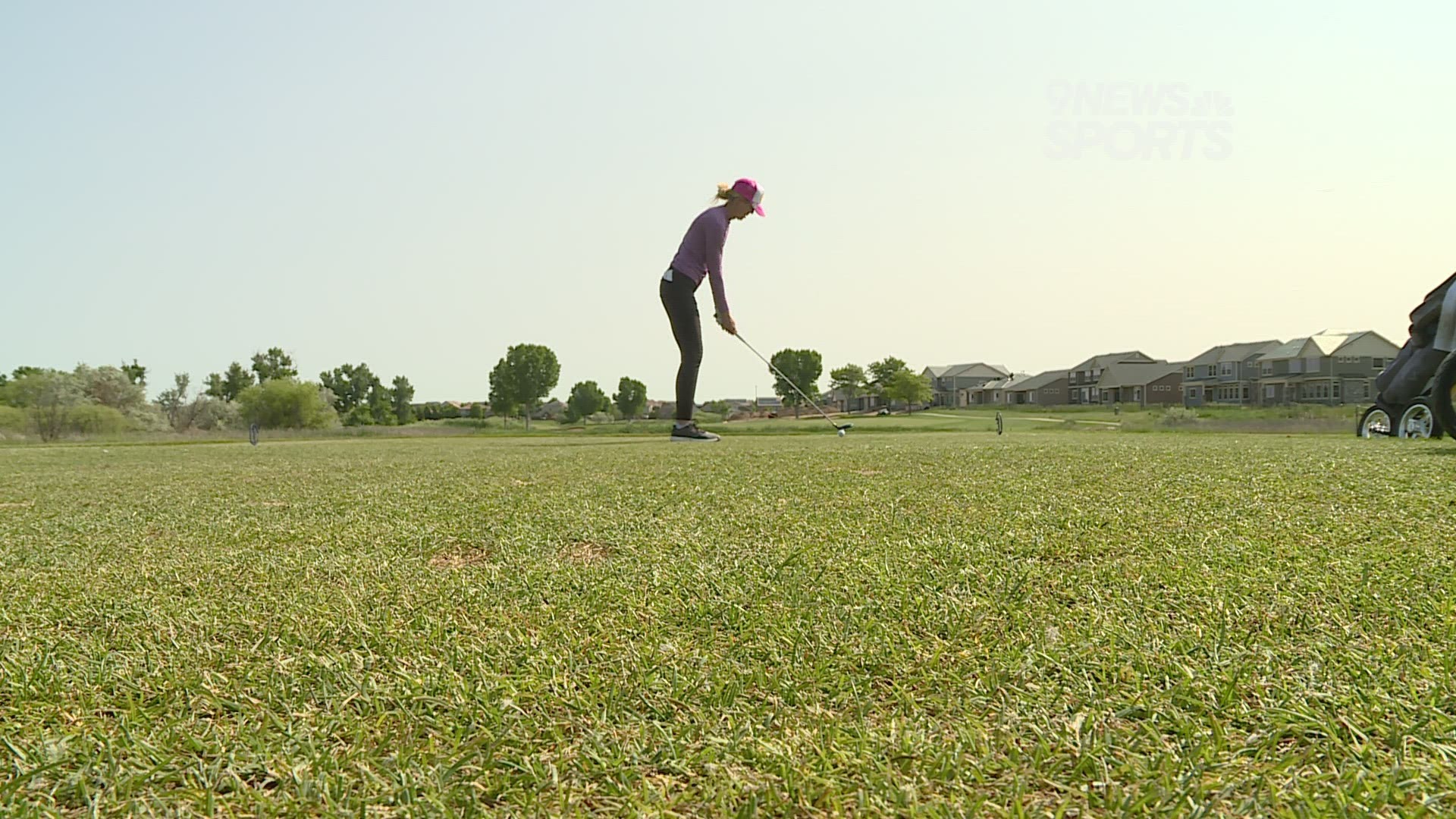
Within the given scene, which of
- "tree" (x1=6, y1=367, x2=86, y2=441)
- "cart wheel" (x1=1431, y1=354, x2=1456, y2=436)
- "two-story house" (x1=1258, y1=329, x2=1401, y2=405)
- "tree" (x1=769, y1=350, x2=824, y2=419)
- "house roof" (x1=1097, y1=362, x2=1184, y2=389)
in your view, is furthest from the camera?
"house roof" (x1=1097, y1=362, x2=1184, y2=389)

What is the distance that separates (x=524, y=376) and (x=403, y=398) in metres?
24.9

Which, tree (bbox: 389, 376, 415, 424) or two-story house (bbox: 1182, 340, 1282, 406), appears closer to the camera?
two-story house (bbox: 1182, 340, 1282, 406)

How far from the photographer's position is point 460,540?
8.85 ft

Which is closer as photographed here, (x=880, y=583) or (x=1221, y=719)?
(x=1221, y=719)

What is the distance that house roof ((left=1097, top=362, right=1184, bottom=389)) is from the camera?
249ft

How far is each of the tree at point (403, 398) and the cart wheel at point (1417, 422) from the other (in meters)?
88.4

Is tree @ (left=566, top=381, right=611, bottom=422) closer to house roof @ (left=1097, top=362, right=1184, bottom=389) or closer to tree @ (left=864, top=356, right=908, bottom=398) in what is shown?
tree @ (left=864, top=356, right=908, bottom=398)

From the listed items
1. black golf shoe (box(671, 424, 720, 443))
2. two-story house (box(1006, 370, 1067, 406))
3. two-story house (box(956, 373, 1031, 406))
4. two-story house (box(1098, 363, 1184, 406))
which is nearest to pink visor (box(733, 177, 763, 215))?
black golf shoe (box(671, 424, 720, 443))

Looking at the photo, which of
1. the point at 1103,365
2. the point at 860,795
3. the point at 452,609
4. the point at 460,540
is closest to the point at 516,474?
the point at 460,540

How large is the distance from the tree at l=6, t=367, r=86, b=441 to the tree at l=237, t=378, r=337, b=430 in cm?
1048

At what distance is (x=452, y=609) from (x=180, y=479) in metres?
4.22

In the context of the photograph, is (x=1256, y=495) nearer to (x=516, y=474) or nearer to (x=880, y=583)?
(x=880, y=583)

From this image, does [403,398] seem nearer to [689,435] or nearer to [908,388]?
[908,388]

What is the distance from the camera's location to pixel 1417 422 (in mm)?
9375
